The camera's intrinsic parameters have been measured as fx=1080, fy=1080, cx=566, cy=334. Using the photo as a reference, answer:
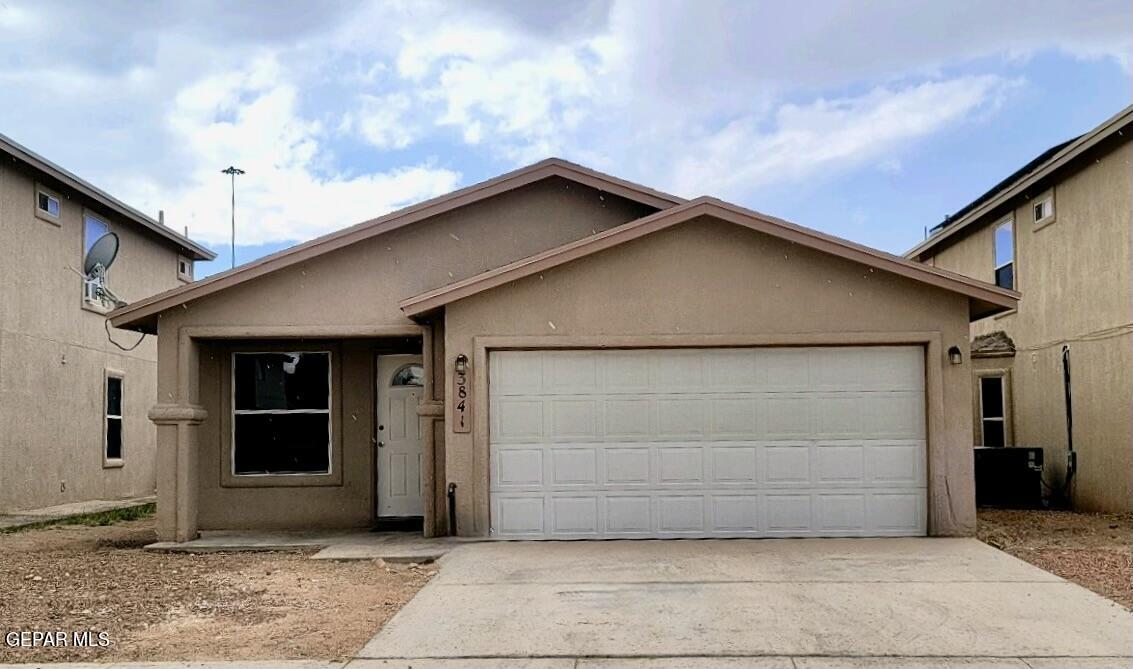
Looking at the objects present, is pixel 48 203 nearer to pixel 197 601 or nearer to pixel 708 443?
pixel 197 601

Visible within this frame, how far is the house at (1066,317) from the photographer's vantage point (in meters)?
13.9

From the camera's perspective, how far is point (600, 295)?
38.8 feet

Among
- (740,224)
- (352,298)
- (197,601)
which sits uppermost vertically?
(740,224)

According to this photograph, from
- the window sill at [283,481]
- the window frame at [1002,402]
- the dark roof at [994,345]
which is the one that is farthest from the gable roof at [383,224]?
the window frame at [1002,402]

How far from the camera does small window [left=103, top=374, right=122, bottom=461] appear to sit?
20344 mm

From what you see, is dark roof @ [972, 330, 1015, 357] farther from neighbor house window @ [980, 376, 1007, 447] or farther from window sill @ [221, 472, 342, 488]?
window sill @ [221, 472, 342, 488]

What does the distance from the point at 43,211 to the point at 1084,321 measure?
53.6 feet

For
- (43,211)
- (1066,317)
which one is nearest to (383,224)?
(43,211)

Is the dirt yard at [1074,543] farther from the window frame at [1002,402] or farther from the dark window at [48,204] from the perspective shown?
the dark window at [48,204]

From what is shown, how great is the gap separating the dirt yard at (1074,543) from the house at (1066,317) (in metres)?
0.97

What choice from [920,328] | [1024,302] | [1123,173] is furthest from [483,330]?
[1024,302]

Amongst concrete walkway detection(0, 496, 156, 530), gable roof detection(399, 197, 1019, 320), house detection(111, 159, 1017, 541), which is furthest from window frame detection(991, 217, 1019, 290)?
concrete walkway detection(0, 496, 156, 530)

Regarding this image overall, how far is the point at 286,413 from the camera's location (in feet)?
45.1

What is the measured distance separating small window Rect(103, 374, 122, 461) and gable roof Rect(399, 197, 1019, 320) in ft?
36.7
